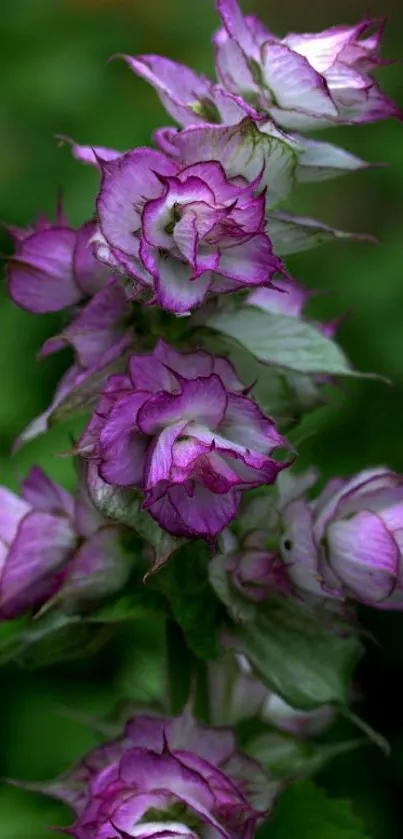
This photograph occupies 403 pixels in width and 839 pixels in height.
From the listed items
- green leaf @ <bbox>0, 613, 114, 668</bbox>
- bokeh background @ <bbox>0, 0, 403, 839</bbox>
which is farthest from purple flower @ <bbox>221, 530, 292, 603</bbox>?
bokeh background @ <bbox>0, 0, 403, 839</bbox>

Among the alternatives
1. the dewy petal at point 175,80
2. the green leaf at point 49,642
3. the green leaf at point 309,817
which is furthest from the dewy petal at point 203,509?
the green leaf at point 309,817

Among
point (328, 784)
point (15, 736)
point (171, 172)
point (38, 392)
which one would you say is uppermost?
point (171, 172)

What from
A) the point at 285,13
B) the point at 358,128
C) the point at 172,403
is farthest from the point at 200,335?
the point at 285,13

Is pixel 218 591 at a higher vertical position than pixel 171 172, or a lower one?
lower

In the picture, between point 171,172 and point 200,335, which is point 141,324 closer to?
point 200,335

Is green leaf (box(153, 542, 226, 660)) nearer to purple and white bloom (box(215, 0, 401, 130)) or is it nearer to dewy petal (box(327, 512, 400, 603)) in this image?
dewy petal (box(327, 512, 400, 603))

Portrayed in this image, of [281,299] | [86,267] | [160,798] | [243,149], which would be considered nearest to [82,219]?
[281,299]

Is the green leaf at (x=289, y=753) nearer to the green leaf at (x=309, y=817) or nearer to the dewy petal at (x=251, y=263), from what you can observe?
the green leaf at (x=309, y=817)

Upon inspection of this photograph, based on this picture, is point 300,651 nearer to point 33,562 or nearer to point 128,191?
point 33,562
